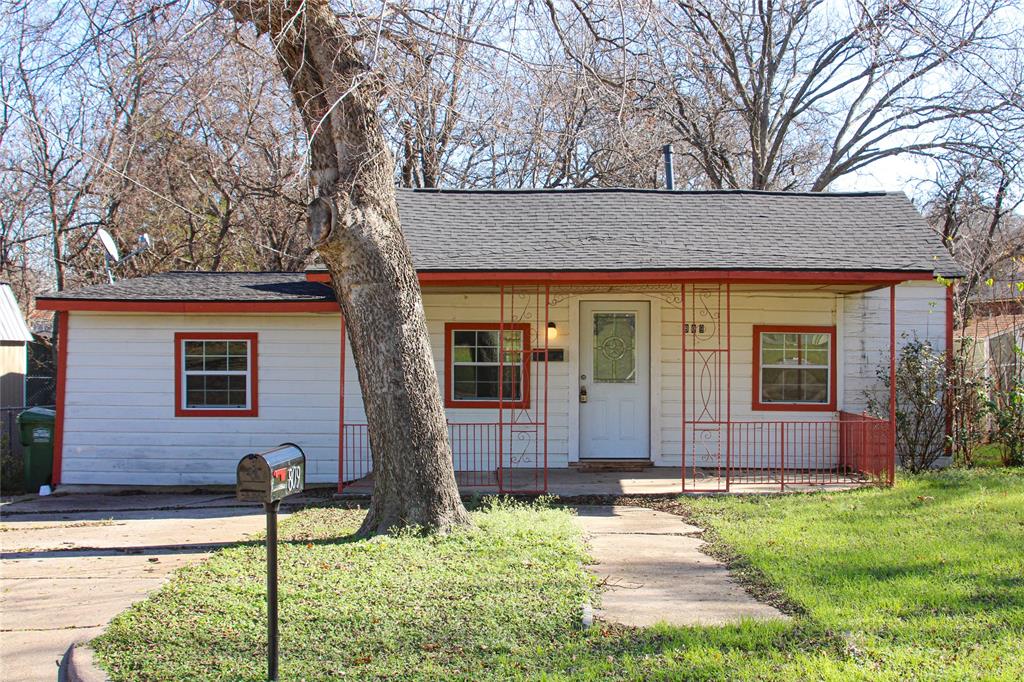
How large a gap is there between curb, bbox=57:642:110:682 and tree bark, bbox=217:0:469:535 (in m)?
2.74

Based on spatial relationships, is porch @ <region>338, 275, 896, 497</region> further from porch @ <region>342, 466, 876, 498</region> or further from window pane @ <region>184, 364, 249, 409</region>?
window pane @ <region>184, 364, 249, 409</region>

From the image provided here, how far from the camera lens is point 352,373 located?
11992 mm

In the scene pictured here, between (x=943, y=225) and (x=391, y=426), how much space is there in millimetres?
19872

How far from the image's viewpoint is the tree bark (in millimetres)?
7270

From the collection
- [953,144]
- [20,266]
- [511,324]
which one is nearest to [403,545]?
[511,324]

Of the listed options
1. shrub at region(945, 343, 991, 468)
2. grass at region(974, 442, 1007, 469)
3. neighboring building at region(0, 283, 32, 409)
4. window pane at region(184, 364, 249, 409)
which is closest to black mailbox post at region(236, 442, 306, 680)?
window pane at region(184, 364, 249, 409)

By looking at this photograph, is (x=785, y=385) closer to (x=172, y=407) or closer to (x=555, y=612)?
(x=555, y=612)

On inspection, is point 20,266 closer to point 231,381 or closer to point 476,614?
point 231,381

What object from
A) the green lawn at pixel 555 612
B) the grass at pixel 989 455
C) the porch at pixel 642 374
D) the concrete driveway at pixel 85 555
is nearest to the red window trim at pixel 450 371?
the porch at pixel 642 374

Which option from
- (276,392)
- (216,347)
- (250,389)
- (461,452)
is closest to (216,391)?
(250,389)

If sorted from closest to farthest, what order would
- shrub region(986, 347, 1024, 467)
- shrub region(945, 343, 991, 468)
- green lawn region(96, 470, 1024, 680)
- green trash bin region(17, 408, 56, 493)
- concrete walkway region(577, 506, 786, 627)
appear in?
green lawn region(96, 470, 1024, 680), concrete walkway region(577, 506, 786, 627), shrub region(945, 343, 991, 468), shrub region(986, 347, 1024, 467), green trash bin region(17, 408, 56, 493)

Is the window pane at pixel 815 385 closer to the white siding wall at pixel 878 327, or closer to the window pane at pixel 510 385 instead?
the white siding wall at pixel 878 327

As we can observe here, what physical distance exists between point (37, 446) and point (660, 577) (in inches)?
382

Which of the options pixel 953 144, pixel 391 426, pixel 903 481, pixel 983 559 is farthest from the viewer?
pixel 953 144
